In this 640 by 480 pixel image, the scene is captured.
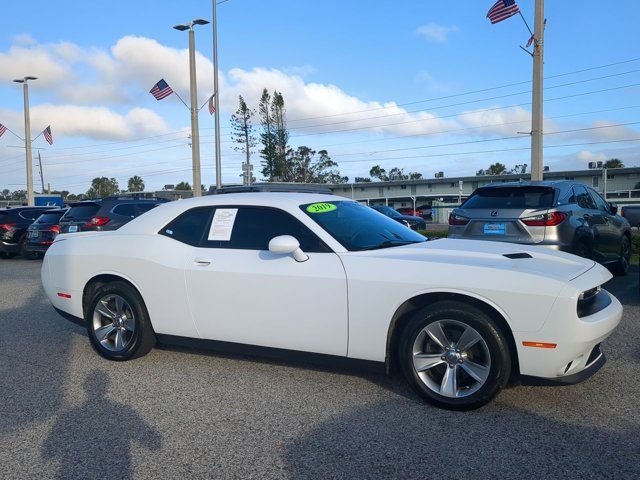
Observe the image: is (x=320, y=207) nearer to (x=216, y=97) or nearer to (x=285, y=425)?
(x=285, y=425)

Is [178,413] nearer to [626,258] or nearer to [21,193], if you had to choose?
[626,258]

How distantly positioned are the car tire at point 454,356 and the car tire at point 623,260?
273 inches

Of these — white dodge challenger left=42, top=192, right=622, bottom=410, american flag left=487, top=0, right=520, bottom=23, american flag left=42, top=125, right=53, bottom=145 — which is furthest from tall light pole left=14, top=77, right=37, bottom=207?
white dodge challenger left=42, top=192, right=622, bottom=410

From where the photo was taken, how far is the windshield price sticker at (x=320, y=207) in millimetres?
4885

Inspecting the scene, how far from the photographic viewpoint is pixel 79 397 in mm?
4488

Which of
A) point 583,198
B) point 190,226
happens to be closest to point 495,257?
point 190,226

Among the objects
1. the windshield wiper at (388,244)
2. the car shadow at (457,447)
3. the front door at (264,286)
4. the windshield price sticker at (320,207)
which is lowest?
the car shadow at (457,447)

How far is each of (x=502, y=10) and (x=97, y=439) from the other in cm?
1562

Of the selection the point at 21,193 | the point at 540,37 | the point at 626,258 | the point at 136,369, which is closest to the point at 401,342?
the point at 136,369

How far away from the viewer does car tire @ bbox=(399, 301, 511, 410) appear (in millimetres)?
3855

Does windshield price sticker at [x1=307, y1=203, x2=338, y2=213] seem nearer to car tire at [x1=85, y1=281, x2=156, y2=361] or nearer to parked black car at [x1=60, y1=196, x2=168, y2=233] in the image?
car tire at [x1=85, y1=281, x2=156, y2=361]

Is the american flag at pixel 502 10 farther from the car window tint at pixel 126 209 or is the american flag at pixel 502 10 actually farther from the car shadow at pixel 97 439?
the car shadow at pixel 97 439

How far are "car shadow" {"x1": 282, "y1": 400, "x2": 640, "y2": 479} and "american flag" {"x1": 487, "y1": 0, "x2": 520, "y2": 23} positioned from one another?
14.2 m

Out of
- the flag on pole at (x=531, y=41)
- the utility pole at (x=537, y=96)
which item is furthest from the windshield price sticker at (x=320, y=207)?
the flag on pole at (x=531, y=41)
